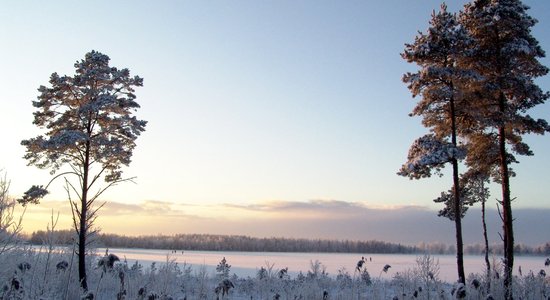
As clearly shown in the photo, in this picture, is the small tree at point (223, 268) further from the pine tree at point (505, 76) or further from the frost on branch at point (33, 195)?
the pine tree at point (505, 76)

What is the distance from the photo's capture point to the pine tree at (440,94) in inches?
815

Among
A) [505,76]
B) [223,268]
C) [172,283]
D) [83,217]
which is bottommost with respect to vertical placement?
[172,283]

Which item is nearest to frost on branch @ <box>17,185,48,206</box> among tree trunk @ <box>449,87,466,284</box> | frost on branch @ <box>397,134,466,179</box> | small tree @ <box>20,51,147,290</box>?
small tree @ <box>20,51,147,290</box>

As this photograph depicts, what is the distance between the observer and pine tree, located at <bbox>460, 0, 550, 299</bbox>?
2172cm

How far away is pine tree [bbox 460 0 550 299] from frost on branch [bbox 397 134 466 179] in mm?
2211

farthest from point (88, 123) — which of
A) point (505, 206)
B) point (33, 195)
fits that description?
point (505, 206)

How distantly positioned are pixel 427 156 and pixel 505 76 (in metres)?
5.34

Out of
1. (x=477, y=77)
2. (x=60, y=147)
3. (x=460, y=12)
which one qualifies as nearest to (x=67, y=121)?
(x=60, y=147)

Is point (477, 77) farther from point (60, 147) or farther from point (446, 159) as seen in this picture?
point (60, 147)

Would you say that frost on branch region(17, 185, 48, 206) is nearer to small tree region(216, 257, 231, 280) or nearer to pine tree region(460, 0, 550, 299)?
→ small tree region(216, 257, 231, 280)

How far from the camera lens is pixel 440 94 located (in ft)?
69.4

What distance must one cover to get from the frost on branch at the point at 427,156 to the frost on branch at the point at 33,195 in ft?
50.4

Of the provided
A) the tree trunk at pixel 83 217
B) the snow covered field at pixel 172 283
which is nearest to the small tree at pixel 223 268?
the snow covered field at pixel 172 283

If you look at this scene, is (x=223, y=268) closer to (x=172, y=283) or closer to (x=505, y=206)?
(x=172, y=283)
